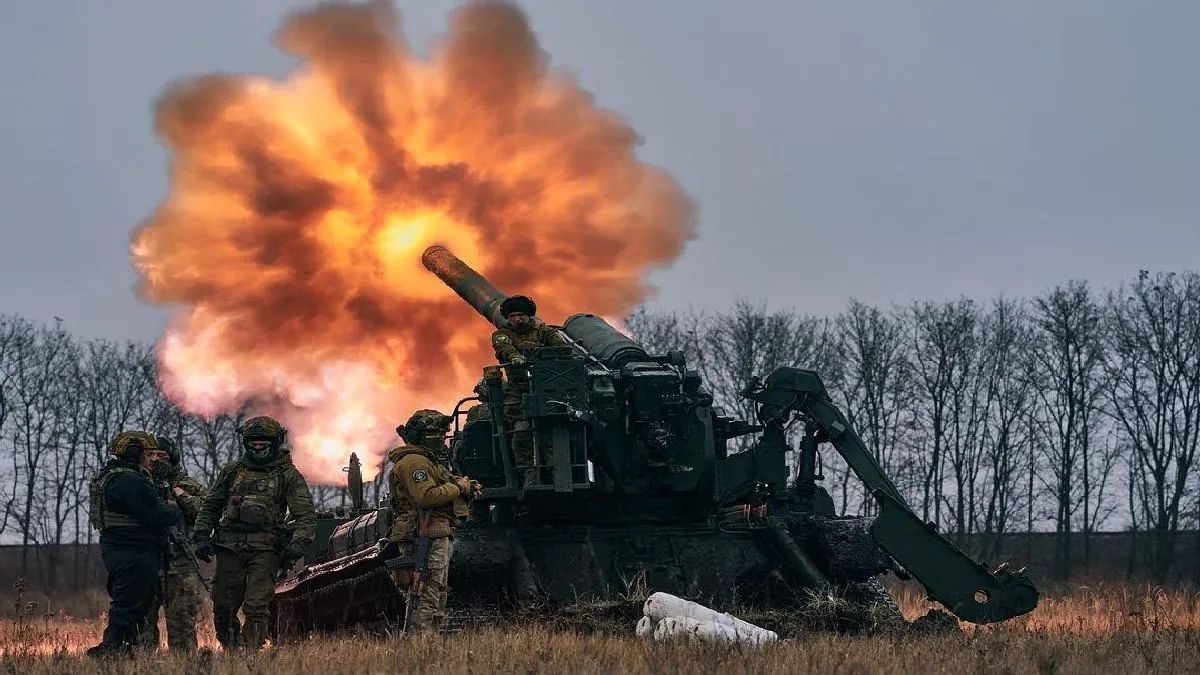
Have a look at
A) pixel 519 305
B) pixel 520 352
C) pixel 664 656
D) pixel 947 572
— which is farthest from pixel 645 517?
pixel 664 656

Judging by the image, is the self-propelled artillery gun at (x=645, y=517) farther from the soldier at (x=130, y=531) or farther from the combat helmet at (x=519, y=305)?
the soldier at (x=130, y=531)

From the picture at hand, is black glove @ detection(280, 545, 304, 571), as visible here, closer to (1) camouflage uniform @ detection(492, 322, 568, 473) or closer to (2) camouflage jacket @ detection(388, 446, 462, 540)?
(2) camouflage jacket @ detection(388, 446, 462, 540)

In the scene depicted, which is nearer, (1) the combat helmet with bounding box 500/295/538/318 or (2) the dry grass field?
(2) the dry grass field

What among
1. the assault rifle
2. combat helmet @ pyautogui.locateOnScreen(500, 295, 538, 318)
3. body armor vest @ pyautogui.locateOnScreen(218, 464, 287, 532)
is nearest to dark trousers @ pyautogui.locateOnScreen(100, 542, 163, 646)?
A: the assault rifle

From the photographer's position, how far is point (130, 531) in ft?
46.5

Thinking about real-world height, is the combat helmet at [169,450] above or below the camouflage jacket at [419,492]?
above

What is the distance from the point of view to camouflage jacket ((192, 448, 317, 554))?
48.8 feet

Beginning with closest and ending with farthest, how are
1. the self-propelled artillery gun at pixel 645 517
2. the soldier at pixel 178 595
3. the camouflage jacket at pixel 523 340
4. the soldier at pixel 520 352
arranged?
the soldier at pixel 178 595, the self-propelled artillery gun at pixel 645 517, the soldier at pixel 520 352, the camouflage jacket at pixel 523 340

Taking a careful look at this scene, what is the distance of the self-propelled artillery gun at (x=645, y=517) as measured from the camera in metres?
16.3

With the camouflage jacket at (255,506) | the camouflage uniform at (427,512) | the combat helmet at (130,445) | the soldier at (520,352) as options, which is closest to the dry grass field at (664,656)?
the camouflage uniform at (427,512)

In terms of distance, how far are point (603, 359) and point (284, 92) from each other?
9854 mm

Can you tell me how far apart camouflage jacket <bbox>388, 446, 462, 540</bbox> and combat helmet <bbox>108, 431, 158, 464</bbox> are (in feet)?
7.44

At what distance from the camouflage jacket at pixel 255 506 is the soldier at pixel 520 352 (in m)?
2.54

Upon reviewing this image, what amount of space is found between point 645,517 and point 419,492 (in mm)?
3522
